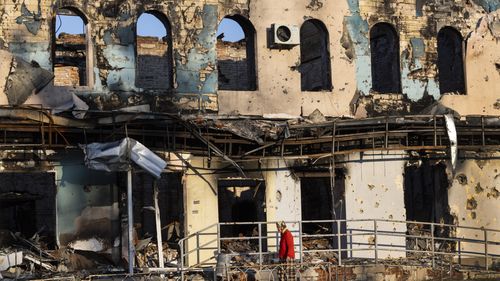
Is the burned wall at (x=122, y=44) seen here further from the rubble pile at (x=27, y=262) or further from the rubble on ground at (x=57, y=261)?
the rubble pile at (x=27, y=262)

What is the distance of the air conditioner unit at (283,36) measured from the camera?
20656 mm

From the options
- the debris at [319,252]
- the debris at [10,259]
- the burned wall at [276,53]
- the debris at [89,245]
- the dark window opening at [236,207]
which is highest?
the burned wall at [276,53]

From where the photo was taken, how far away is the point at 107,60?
19391 millimetres

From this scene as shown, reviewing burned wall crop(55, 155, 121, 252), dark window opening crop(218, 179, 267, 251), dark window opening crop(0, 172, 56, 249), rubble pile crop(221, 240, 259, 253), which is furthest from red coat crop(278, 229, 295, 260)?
dark window opening crop(0, 172, 56, 249)

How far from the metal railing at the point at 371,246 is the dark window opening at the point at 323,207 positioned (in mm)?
143

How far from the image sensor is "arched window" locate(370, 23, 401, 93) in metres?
22.0

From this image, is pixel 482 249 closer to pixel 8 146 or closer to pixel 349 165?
pixel 349 165

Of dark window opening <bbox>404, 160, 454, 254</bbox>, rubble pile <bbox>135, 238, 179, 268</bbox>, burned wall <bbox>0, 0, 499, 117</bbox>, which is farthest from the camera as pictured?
dark window opening <bbox>404, 160, 454, 254</bbox>

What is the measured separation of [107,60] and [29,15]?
6.26 feet

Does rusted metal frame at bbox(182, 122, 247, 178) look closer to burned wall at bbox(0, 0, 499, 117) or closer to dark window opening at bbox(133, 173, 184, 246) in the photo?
burned wall at bbox(0, 0, 499, 117)

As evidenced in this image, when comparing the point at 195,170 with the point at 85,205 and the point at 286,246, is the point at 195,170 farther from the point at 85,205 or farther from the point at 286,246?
the point at 286,246

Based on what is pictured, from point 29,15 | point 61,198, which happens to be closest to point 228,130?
point 61,198

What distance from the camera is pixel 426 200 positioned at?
25609 mm

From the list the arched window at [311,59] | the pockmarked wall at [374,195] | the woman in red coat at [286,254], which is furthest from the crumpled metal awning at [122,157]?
the arched window at [311,59]
